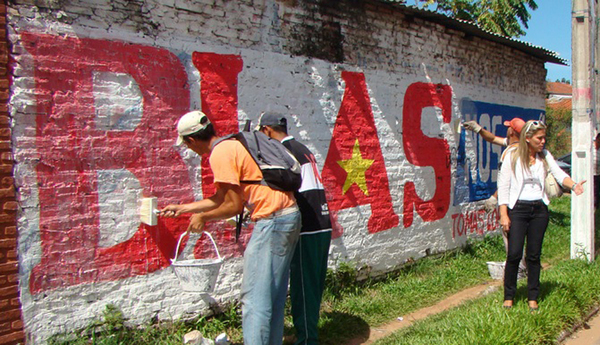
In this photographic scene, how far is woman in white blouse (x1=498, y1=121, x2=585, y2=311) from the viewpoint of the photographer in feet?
16.4

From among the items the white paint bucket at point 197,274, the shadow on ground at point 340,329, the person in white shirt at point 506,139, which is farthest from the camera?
the person in white shirt at point 506,139

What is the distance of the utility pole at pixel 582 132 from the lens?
7172 mm

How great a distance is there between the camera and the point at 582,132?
726 cm

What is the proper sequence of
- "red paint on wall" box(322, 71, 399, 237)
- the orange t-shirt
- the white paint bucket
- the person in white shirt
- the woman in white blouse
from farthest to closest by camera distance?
"red paint on wall" box(322, 71, 399, 237) < the person in white shirt < the woman in white blouse < the white paint bucket < the orange t-shirt

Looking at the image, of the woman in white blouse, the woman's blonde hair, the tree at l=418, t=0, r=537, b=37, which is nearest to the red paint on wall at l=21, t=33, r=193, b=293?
the woman in white blouse

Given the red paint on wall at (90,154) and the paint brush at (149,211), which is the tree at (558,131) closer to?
the red paint on wall at (90,154)

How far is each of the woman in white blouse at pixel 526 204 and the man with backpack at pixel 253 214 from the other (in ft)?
8.31

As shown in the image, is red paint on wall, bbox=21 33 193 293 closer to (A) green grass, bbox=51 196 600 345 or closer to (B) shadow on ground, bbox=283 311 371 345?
(A) green grass, bbox=51 196 600 345

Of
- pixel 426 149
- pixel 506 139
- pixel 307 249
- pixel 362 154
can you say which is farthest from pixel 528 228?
pixel 426 149

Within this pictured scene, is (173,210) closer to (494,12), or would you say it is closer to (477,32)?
(477,32)

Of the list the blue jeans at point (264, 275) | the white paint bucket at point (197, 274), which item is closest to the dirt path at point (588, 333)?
the blue jeans at point (264, 275)

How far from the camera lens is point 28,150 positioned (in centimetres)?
383

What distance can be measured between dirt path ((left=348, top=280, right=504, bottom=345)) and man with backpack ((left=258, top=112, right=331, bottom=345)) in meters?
0.92

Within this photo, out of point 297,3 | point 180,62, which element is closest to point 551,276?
point 297,3
